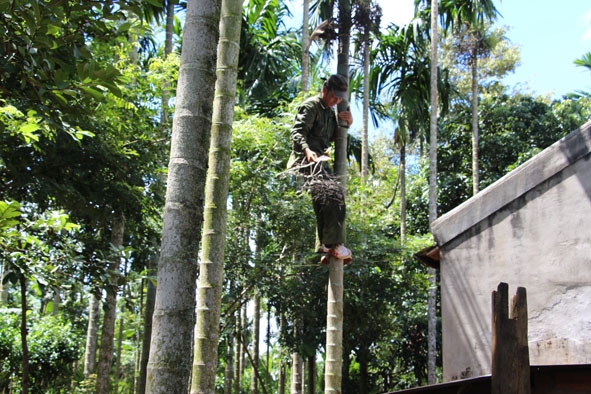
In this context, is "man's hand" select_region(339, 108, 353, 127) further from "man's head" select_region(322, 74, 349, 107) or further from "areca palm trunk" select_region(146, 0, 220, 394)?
"areca palm trunk" select_region(146, 0, 220, 394)

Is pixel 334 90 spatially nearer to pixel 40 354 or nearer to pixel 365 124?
pixel 40 354

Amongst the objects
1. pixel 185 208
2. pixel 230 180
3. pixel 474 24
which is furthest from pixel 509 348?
pixel 474 24

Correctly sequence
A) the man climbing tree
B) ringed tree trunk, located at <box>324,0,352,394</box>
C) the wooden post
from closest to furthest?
1. the wooden post
2. ringed tree trunk, located at <box>324,0,352,394</box>
3. the man climbing tree

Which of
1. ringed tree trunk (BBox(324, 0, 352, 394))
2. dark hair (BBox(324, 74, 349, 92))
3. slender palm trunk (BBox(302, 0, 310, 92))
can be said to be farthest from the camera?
slender palm trunk (BBox(302, 0, 310, 92))

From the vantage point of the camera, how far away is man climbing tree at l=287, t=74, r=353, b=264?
6.46 meters

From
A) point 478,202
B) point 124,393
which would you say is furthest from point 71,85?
point 124,393

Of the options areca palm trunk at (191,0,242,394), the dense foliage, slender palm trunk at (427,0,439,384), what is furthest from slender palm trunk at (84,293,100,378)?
areca palm trunk at (191,0,242,394)

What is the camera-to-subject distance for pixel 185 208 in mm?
3805

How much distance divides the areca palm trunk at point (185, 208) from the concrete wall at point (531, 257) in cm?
358

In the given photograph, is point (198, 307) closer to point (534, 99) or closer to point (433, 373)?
point (433, 373)

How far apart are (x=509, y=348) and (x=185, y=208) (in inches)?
76.1

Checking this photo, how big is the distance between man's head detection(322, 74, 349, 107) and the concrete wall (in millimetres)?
1645

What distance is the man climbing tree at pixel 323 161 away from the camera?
6465mm

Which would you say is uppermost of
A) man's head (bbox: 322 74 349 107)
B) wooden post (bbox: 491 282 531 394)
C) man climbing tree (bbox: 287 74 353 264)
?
man's head (bbox: 322 74 349 107)
